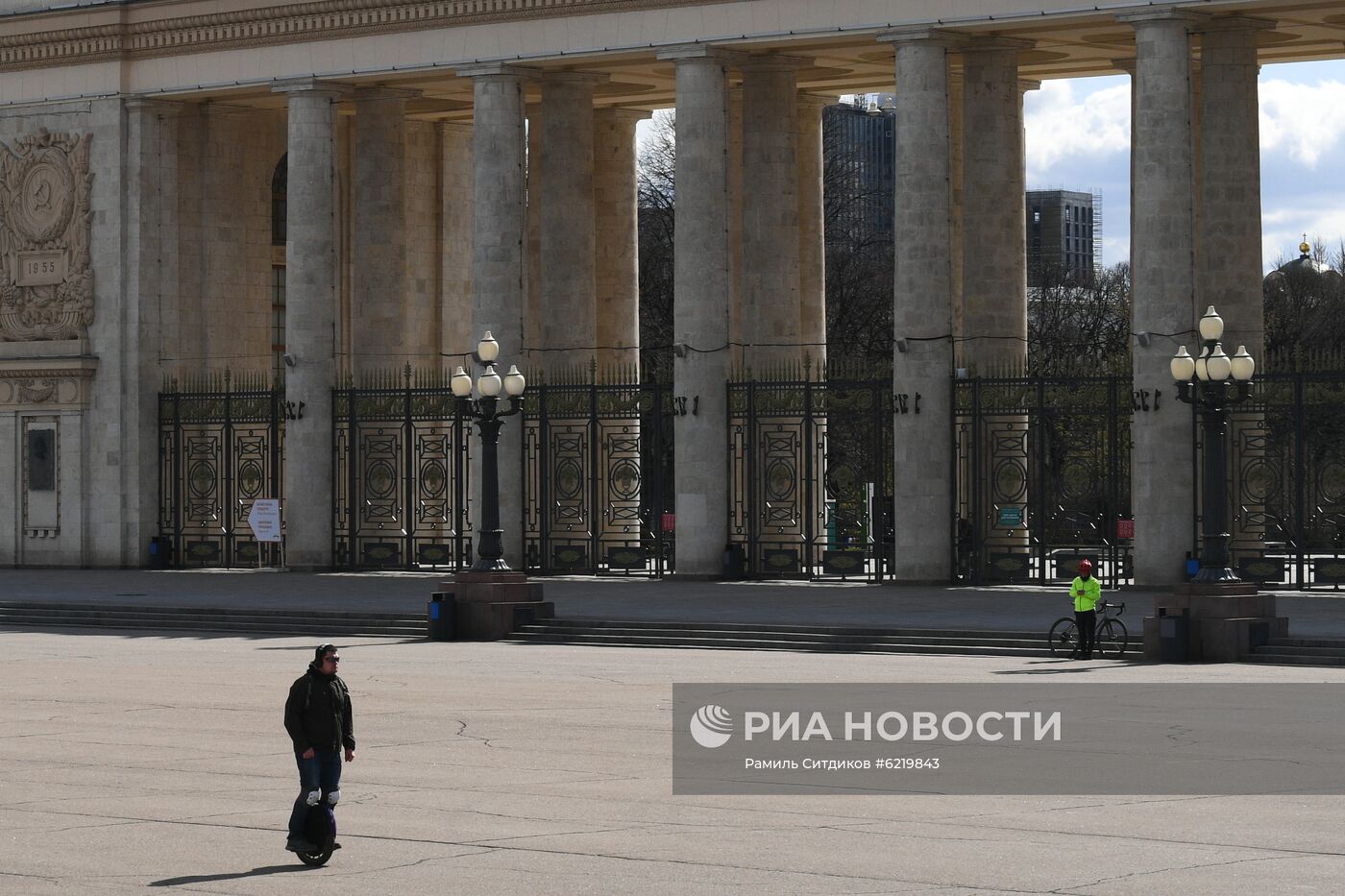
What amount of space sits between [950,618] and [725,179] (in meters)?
13.1

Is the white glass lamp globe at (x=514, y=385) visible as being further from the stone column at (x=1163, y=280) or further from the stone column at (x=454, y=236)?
the stone column at (x=454, y=236)

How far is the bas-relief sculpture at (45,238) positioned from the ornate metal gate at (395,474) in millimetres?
6946

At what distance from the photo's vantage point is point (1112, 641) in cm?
3042

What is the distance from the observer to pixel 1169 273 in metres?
40.2

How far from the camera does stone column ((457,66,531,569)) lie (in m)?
46.8

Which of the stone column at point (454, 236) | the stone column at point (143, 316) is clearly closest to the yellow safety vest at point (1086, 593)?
the stone column at point (143, 316)

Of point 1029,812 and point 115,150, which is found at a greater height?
point 115,150

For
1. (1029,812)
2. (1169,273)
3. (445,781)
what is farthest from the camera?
(1169,273)

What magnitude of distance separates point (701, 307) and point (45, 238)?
53.9ft

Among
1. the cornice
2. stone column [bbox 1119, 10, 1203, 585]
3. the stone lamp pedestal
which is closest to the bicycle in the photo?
the stone lamp pedestal

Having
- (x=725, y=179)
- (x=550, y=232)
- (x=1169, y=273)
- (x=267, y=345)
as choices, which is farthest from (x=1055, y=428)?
(x=267, y=345)

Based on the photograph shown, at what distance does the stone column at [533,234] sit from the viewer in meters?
52.9

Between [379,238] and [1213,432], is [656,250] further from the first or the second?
[1213,432]

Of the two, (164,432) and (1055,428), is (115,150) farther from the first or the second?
(1055,428)
